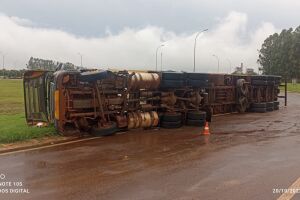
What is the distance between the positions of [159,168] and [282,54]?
117 meters

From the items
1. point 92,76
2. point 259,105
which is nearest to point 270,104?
point 259,105

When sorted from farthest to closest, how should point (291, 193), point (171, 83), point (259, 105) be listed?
1. point (259, 105)
2. point (171, 83)
3. point (291, 193)

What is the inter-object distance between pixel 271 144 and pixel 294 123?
625cm

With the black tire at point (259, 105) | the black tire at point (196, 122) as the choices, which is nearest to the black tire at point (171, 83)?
the black tire at point (196, 122)

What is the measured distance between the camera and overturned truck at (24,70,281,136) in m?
12.2

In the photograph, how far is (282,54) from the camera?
117688mm

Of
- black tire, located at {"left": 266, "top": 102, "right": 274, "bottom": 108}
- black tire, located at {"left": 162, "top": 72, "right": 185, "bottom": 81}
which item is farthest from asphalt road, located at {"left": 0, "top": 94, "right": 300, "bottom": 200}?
black tire, located at {"left": 266, "top": 102, "right": 274, "bottom": 108}

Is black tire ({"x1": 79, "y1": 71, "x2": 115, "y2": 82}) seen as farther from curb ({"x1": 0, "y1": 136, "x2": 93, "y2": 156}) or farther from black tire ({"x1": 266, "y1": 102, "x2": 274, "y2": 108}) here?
black tire ({"x1": 266, "y1": 102, "x2": 274, "y2": 108})

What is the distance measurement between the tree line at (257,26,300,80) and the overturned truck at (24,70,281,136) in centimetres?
10126

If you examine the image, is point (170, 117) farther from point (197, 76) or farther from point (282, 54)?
point (282, 54)

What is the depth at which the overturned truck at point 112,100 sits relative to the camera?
12.2m

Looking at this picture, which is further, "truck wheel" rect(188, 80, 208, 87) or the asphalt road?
"truck wheel" rect(188, 80, 208, 87)

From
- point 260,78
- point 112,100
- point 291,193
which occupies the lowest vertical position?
point 291,193

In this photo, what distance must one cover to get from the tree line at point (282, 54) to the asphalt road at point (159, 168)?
106 m
